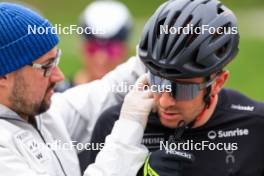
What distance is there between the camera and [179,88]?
644 centimetres

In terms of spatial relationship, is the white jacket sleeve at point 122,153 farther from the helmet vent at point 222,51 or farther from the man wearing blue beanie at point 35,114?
the helmet vent at point 222,51

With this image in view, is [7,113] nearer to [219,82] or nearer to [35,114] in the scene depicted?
[35,114]

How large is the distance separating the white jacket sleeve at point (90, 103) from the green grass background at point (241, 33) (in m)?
11.2

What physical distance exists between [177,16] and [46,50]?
0.97 m

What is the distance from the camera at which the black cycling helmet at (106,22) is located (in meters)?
11.9

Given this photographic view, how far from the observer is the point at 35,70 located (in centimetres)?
667

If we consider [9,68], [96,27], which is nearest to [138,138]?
[9,68]

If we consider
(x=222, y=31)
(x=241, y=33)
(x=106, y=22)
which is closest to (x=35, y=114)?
(x=222, y=31)

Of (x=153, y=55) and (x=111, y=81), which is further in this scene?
(x=111, y=81)

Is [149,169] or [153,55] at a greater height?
[153,55]

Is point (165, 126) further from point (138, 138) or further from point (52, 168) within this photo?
point (52, 168)

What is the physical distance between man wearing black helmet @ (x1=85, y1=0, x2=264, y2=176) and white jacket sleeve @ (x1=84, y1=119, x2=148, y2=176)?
0.34 ft

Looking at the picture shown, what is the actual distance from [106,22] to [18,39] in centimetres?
557

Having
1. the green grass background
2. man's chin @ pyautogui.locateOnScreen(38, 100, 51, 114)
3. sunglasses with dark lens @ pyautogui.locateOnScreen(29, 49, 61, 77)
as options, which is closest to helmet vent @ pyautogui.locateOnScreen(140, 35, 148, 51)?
sunglasses with dark lens @ pyautogui.locateOnScreen(29, 49, 61, 77)
